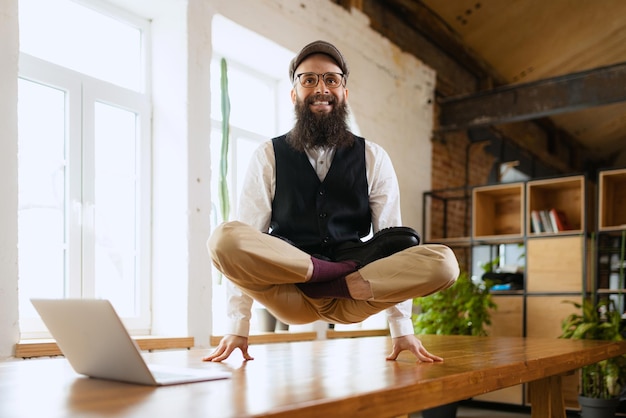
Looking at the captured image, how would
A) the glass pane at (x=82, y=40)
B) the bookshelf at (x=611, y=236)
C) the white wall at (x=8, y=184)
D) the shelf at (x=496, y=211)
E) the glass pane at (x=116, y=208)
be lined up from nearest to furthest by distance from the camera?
the white wall at (x=8, y=184) → the glass pane at (x=82, y=40) → the glass pane at (x=116, y=208) → the bookshelf at (x=611, y=236) → the shelf at (x=496, y=211)

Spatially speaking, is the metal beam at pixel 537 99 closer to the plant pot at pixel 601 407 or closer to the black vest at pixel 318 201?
the plant pot at pixel 601 407

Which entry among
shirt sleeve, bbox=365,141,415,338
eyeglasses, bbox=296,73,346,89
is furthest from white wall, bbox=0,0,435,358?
shirt sleeve, bbox=365,141,415,338

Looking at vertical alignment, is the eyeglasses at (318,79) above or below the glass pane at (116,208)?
above

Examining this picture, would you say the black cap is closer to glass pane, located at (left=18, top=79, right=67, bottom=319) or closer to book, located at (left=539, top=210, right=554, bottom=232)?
glass pane, located at (left=18, top=79, right=67, bottom=319)

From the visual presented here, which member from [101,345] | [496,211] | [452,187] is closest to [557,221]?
[496,211]

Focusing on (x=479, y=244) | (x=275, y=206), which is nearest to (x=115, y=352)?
(x=275, y=206)

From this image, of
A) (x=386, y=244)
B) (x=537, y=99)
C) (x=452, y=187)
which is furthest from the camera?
(x=452, y=187)

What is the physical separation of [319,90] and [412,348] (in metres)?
0.79

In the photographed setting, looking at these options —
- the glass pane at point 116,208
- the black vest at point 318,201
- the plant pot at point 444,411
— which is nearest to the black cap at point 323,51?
the black vest at point 318,201

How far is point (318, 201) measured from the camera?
184 cm

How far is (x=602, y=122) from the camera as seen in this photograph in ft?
30.4

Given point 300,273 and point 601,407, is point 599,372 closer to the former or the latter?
point 601,407

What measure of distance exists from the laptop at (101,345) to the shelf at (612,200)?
4.14m

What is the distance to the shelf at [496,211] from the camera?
5.57 m
